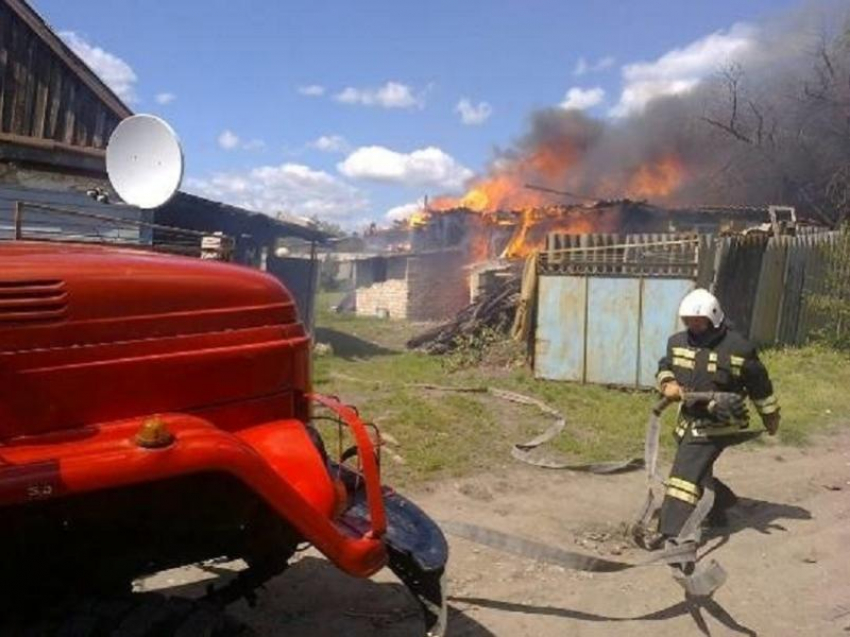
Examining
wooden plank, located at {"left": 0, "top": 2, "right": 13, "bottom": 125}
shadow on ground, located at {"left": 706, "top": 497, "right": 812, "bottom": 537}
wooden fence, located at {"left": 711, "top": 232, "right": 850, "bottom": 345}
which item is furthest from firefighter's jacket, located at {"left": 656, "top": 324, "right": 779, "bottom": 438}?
wooden plank, located at {"left": 0, "top": 2, "right": 13, "bottom": 125}

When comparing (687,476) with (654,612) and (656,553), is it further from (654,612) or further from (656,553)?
(654,612)

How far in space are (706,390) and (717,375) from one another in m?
0.14

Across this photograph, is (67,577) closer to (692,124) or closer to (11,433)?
(11,433)

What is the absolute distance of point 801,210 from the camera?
2916 cm

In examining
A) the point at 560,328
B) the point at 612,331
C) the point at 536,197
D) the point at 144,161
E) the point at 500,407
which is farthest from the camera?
the point at 536,197

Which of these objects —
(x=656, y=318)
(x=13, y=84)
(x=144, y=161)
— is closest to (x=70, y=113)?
(x=13, y=84)

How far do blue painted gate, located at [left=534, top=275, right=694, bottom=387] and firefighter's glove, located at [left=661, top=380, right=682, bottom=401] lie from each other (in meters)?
5.82

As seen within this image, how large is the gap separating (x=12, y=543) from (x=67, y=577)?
1.06 ft

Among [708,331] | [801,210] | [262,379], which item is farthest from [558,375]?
[801,210]

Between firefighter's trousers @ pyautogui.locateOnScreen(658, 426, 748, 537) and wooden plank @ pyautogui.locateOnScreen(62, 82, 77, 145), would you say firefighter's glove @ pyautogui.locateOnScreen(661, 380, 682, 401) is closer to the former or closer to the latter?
firefighter's trousers @ pyautogui.locateOnScreen(658, 426, 748, 537)

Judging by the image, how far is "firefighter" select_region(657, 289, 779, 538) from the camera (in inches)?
232

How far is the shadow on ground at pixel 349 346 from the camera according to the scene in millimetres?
17781

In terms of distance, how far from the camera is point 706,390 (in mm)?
6074

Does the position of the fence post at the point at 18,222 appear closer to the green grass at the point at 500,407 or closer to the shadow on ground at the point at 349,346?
the green grass at the point at 500,407
